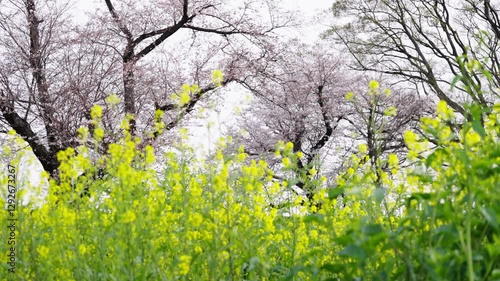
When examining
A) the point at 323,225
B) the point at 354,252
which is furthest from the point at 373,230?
the point at 323,225

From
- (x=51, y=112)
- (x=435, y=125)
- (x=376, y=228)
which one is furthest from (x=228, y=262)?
(x=51, y=112)

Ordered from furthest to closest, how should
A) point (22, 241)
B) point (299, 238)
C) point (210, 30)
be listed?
point (210, 30), point (299, 238), point (22, 241)

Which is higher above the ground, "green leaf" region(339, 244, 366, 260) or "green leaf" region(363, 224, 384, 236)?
"green leaf" region(363, 224, 384, 236)

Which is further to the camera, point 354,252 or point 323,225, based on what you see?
point 323,225

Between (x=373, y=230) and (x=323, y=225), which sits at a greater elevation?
(x=323, y=225)

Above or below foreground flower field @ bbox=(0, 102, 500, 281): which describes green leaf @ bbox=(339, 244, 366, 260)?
below

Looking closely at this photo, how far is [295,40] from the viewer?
575 inches

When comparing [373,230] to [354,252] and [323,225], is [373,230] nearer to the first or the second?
[354,252]

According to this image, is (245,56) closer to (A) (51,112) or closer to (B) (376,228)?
(A) (51,112)

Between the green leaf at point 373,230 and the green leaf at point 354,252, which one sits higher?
the green leaf at point 373,230

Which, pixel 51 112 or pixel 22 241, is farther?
pixel 51 112

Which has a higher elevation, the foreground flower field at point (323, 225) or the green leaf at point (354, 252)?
the foreground flower field at point (323, 225)

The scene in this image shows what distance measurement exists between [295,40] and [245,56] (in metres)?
1.36

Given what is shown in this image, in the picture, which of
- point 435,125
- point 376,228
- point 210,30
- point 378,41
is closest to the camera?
point 376,228
